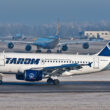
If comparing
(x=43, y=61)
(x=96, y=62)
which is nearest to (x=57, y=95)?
(x=43, y=61)

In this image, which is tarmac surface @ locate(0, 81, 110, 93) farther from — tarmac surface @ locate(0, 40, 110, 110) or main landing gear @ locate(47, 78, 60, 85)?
main landing gear @ locate(47, 78, 60, 85)

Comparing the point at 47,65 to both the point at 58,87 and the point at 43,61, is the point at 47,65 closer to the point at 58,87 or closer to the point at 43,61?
the point at 43,61

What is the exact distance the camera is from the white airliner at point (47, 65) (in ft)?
181

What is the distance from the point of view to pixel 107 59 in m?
58.8

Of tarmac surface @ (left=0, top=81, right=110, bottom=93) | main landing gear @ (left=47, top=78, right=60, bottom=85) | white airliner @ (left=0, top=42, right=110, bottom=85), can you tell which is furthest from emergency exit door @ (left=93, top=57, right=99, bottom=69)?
main landing gear @ (left=47, top=78, right=60, bottom=85)

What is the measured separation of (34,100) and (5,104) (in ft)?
11.4

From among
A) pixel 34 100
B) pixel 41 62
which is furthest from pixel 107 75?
pixel 34 100

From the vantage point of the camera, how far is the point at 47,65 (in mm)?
56719

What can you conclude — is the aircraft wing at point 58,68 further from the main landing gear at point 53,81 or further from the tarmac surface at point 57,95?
the tarmac surface at point 57,95

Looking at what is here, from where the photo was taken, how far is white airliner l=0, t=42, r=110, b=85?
55062mm

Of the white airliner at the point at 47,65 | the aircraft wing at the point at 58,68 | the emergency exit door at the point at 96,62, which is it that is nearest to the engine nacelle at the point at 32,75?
the white airliner at the point at 47,65

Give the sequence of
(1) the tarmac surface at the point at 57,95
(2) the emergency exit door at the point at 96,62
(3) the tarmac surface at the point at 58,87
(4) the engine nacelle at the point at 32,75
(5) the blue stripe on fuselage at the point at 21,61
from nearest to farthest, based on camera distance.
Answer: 1. (1) the tarmac surface at the point at 57,95
2. (3) the tarmac surface at the point at 58,87
3. (4) the engine nacelle at the point at 32,75
4. (5) the blue stripe on fuselage at the point at 21,61
5. (2) the emergency exit door at the point at 96,62

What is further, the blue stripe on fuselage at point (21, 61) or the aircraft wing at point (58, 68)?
the blue stripe on fuselage at point (21, 61)

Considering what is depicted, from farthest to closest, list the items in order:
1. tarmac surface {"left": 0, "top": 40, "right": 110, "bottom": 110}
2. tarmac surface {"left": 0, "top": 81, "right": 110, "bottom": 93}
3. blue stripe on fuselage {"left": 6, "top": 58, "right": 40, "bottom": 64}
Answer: blue stripe on fuselage {"left": 6, "top": 58, "right": 40, "bottom": 64} → tarmac surface {"left": 0, "top": 81, "right": 110, "bottom": 93} → tarmac surface {"left": 0, "top": 40, "right": 110, "bottom": 110}
